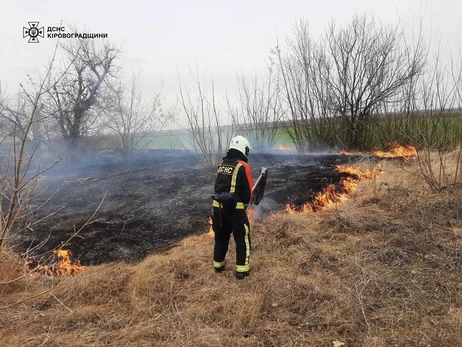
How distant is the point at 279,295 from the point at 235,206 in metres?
1.27

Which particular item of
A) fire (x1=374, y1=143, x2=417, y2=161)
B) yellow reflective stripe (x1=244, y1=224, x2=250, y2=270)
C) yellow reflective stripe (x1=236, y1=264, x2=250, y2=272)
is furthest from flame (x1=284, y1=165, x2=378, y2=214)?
fire (x1=374, y1=143, x2=417, y2=161)

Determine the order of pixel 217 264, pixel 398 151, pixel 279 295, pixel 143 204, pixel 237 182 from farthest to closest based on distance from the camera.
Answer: pixel 398 151, pixel 143 204, pixel 217 264, pixel 237 182, pixel 279 295

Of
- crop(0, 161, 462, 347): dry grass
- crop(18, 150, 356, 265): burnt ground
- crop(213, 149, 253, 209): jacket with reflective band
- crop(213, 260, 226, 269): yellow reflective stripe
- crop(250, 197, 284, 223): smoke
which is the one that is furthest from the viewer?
crop(250, 197, 284, 223): smoke

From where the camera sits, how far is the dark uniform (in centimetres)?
430

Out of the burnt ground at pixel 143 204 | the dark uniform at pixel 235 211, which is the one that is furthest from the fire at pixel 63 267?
the dark uniform at pixel 235 211

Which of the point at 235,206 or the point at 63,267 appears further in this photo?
the point at 63,267

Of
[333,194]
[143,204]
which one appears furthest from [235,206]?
[143,204]

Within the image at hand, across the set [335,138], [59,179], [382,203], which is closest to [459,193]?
[382,203]

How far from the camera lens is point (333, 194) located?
25.4ft

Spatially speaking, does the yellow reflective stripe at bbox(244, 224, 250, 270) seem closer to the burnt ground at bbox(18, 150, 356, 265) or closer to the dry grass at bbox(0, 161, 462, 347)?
the dry grass at bbox(0, 161, 462, 347)

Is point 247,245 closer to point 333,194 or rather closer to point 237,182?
point 237,182

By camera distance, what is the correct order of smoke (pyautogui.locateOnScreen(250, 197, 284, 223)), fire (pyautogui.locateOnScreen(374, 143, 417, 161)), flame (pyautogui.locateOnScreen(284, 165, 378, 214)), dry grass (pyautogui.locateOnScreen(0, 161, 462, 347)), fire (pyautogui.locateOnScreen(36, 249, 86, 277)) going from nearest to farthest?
dry grass (pyautogui.locateOnScreen(0, 161, 462, 347)) < fire (pyautogui.locateOnScreen(36, 249, 86, 277)) < smoke (pyautogui.locateOnScreen(250, 197, 284, 223)) < flame (pyautogui.locateOnScreen(284, 165, 378, 214)) < fire (pyautogui.locateOnScreen(374, 143, 417, 161))

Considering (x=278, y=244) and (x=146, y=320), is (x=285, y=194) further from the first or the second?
(x=146, y=320)

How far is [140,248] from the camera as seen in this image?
19.1 ft
